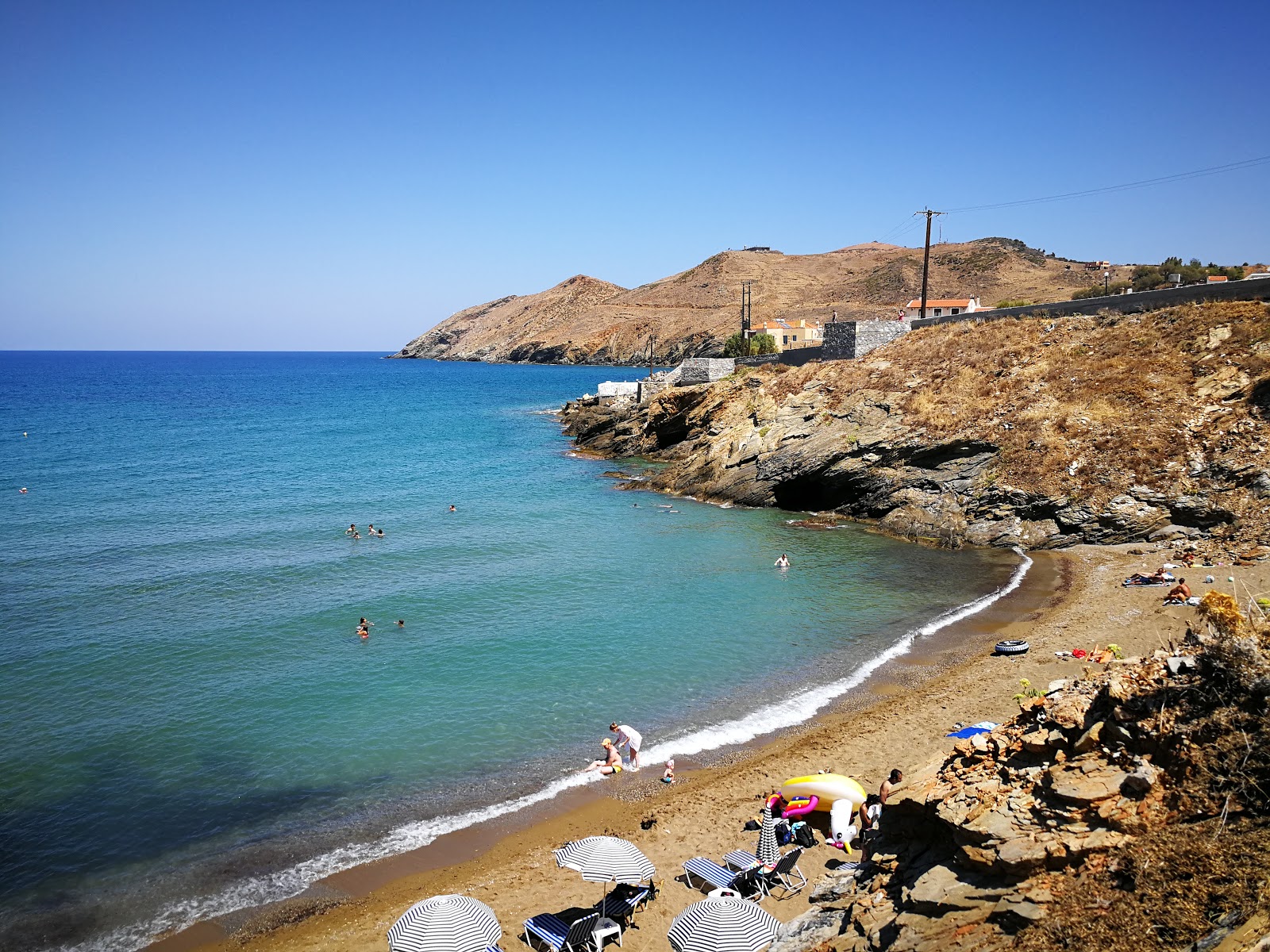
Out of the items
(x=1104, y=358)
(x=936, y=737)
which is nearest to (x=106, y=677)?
(x=936, y=737)

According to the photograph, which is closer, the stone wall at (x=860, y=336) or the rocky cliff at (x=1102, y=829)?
the rocky cliff at (x=1102, y=829)

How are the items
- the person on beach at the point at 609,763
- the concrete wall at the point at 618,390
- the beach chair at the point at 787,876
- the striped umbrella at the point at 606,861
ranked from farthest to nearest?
the concrete wall at the point at 618,390
the person on beach at the point at 609,763
the beach chair at the point at 787,876
the striped umbrella at the point at 606,861

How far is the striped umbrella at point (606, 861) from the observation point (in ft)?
36.0

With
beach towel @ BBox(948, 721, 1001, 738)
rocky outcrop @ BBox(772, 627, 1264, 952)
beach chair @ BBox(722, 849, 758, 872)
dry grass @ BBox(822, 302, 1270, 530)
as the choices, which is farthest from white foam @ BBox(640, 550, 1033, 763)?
dry grass @ BBox(822, 302, 1270, 530)

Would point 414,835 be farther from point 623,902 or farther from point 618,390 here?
point 618,390

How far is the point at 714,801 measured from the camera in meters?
14.5

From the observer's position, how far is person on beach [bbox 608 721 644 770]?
15781mm

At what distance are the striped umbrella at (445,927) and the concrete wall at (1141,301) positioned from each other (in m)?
39.8

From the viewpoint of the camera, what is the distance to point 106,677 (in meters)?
19.6

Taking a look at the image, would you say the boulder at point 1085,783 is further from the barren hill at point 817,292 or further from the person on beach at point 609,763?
the barren hill at point 817,292

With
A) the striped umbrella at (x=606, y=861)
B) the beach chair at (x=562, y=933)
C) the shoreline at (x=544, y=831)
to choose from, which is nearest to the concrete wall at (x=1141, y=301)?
the shoreline at (x=544, y=831)

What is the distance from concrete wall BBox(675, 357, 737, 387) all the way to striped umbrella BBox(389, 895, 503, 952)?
48443 millimetres

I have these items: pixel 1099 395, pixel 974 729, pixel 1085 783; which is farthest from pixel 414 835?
pixel 1099 395

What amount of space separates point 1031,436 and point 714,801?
2491 centimetres
